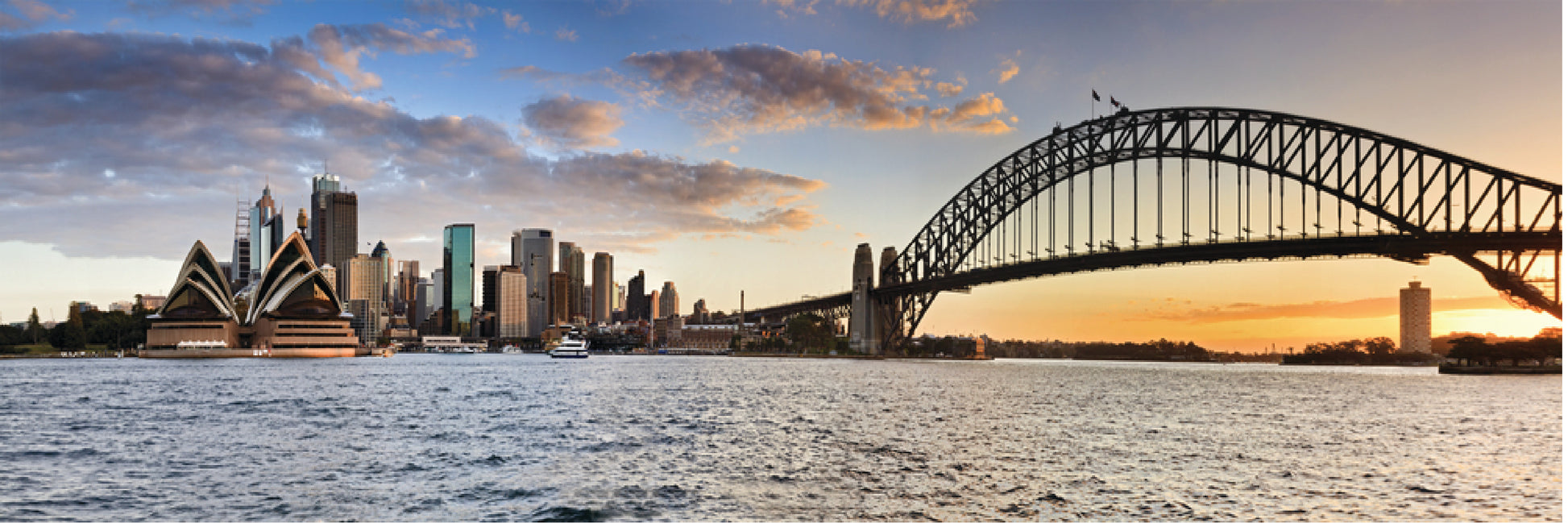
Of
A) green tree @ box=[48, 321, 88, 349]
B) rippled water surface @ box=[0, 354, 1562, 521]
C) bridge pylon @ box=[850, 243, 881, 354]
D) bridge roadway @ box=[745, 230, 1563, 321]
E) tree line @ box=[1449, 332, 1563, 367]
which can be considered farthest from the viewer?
green tree @ box=[48, 321, 88, 349]

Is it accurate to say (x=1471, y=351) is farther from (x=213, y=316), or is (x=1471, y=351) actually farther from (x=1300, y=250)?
(x=213, y=316)

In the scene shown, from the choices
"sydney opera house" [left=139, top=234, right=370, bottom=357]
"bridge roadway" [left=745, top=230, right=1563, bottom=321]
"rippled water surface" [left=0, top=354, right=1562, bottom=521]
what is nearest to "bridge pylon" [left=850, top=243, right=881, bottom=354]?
"bridge roadway" [left=745, top=230, right=1563, bottom=321]

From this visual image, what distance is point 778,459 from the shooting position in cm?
2878

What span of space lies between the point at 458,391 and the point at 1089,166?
70317mm

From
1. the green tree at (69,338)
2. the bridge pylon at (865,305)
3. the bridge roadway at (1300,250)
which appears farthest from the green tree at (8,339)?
the bridge roadway at (1300,250)

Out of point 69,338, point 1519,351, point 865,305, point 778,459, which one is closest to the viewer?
point 778,459

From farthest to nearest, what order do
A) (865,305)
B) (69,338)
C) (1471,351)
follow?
(69,338)
(865,305)
(1471,351)

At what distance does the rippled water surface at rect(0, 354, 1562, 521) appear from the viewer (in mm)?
21641

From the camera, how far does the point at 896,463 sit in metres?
27.8

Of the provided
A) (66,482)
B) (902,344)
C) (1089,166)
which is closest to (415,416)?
(66,482)

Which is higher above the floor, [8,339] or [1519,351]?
[1519,351]

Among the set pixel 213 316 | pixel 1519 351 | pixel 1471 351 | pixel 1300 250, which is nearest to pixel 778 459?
pixel 1300 250

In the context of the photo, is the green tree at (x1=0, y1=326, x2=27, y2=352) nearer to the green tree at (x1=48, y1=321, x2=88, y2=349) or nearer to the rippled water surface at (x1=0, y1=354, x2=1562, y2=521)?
the green tree at (x1=48, y1=321, x2=88, y2=349)

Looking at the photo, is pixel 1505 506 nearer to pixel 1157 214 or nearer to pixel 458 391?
pixel 458 391
